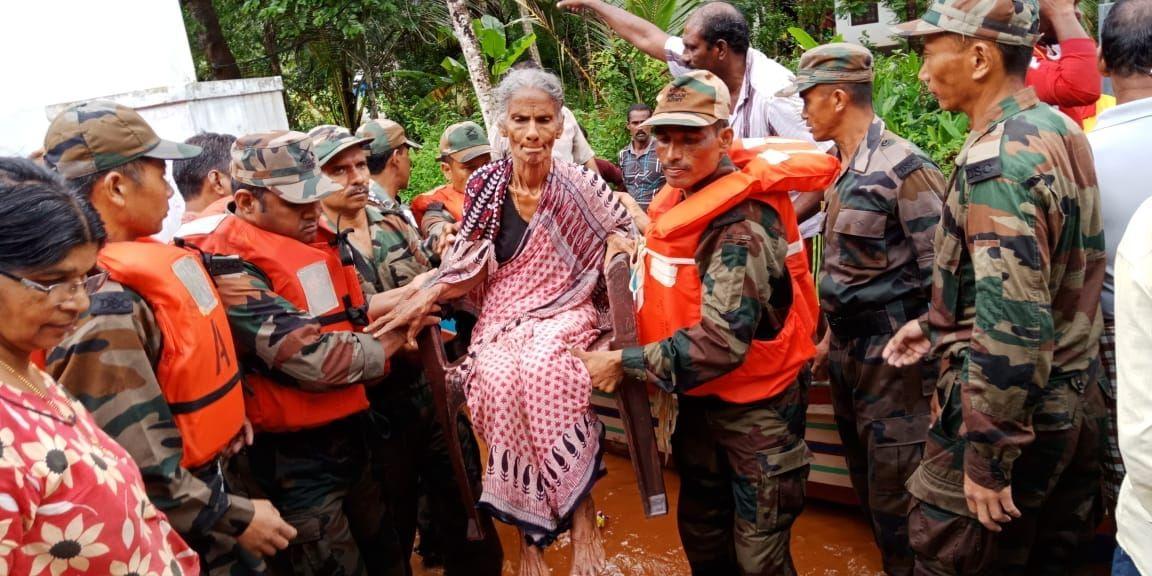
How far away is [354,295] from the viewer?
11.1ft

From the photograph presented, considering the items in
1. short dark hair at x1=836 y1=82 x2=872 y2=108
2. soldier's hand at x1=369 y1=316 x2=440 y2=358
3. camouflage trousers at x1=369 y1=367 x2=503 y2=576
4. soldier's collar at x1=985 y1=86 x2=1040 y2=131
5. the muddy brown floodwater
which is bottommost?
the muddy brown floodwater

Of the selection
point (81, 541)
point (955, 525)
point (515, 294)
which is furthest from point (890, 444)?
point (81, 541)

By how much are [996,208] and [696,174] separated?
990 mm

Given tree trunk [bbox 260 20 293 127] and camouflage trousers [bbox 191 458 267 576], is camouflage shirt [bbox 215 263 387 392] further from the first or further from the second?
tree trunk [bbox 260 20 293 127]

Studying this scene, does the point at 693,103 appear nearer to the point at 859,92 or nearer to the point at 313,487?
the point at 859,92

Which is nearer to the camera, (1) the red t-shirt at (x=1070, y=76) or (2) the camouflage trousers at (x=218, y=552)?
(2) the camouflage trousers at (x=218, y=552)

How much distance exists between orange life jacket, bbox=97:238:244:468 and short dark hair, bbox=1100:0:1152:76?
9.97ft

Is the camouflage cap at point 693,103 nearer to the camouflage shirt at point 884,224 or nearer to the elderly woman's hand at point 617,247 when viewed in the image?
the elderly woman's hand at point 617,247

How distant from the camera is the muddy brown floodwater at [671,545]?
4.20 m

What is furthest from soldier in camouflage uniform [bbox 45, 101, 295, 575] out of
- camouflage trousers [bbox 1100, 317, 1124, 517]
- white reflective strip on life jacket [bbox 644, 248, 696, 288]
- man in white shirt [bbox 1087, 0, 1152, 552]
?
man in white shirt [bbox 1087, 0, 1152, 552]

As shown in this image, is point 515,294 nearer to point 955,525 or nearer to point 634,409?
point 634,409

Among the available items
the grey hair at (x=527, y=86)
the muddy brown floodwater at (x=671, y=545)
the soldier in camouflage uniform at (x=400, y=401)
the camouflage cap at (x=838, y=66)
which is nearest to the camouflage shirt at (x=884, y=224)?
the camouflage cap at (x=838, y=66)

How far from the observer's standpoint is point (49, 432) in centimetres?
165

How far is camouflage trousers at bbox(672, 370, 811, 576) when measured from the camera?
10.0ft
